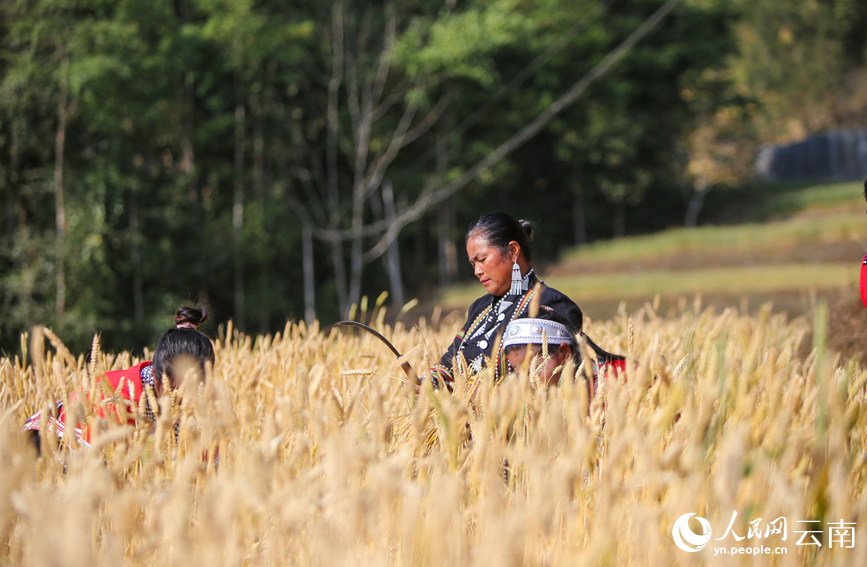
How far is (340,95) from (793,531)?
1180 cm

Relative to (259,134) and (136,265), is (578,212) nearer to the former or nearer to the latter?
(259,134)

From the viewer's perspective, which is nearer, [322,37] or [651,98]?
[322,37]

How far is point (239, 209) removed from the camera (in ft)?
33.4

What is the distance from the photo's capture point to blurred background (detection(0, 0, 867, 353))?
7969 mm

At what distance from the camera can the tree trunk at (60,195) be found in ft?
25.0

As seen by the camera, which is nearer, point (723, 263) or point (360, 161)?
point (360, 161)

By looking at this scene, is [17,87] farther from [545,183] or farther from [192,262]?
[545,183]

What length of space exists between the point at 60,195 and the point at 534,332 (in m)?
8.01

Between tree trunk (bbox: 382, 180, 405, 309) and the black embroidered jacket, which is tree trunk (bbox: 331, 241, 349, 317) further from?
the black embroidered jacket

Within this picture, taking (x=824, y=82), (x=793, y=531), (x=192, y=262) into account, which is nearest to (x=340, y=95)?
(x=192, y=262)

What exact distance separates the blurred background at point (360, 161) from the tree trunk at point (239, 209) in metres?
0.04

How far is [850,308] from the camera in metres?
3.80

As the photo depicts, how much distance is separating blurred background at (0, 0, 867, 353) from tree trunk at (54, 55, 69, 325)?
0.04 metres

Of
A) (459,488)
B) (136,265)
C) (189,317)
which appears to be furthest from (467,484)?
(136,265)
